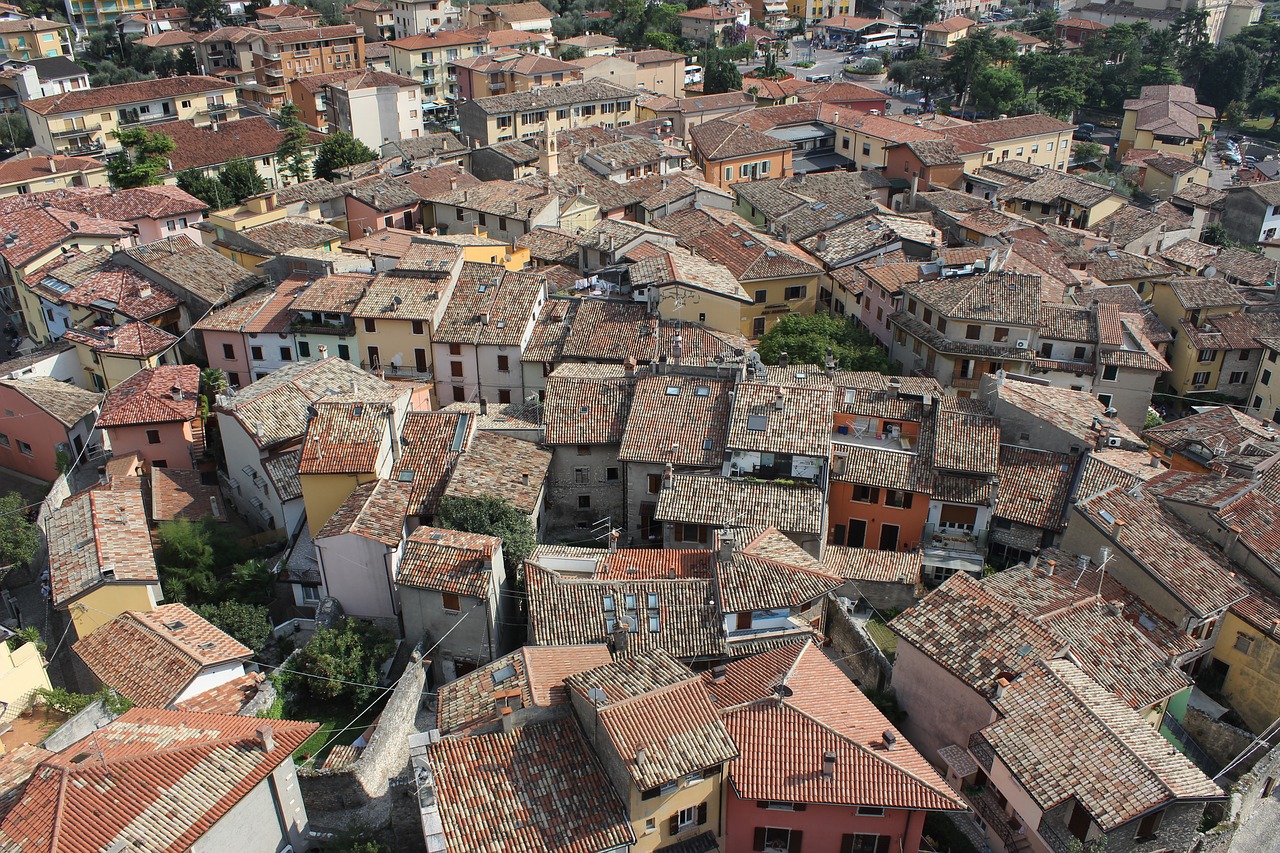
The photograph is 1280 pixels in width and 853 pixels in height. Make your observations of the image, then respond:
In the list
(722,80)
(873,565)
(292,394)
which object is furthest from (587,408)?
(722,80)

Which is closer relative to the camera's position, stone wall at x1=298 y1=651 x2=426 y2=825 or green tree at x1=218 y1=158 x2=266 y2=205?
stone wall at x1=298 y1=651 x2=426 y2=825

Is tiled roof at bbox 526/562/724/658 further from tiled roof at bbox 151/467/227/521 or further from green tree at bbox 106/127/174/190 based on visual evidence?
green tree at bbox 106/127/174/190

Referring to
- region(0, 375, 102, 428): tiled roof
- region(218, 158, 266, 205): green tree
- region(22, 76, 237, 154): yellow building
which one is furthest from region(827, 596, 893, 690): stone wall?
region(22, 76, 237, 154): yellow building

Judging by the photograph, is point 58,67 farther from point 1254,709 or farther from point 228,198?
point 1254,709

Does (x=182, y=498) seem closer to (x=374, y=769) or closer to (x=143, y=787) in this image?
(x=374, y=769)

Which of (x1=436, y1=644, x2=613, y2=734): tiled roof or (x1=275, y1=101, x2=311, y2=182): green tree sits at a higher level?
(x1=275, y1=101, x2=311, y2=182): green tree

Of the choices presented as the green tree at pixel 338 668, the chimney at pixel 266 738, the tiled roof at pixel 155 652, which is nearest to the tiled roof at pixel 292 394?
the tiled roof at pixel 155 652
